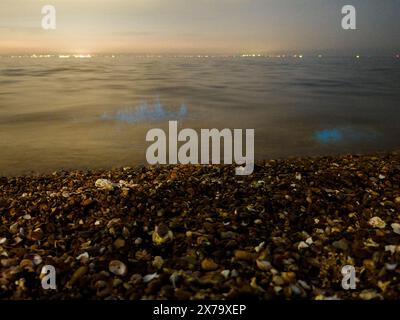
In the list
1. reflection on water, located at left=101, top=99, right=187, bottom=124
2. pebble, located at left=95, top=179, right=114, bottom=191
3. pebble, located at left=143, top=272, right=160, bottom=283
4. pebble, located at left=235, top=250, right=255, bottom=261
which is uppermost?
reflection on water, located at left=101, top=99, right=187, bottom=124

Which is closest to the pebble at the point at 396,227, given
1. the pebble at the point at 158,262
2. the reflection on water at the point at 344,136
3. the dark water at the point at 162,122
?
the pebble at the point at 158,262

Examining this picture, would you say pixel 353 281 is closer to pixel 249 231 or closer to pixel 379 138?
pixel 249 231

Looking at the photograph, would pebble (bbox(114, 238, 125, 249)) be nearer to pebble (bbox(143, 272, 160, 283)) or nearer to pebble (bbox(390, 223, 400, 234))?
pebble (bbox(143, 272, 160, 283))

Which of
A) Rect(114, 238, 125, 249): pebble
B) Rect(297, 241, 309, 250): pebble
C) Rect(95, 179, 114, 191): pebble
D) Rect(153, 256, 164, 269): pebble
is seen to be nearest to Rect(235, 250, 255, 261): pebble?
Rect(297, 241, 309, 250): pebble

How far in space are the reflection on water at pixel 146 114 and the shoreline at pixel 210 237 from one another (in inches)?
503

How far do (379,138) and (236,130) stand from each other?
6.25m

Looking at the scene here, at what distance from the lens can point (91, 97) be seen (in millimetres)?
31203

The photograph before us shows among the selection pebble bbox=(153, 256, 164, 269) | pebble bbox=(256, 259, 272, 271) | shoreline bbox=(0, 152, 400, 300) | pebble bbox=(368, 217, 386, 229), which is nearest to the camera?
shoreline bbox=(0, 152, 400, 300)

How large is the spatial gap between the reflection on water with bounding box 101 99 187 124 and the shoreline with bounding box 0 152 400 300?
12772mm

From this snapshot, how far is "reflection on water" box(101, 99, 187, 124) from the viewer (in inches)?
819

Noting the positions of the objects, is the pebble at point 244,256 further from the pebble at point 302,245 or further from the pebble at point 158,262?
the pebble at point 158,262

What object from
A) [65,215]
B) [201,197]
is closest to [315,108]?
[201,197]

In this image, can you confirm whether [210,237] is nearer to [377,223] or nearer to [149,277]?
[149,277]

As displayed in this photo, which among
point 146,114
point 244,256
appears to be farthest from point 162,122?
point 244,256
